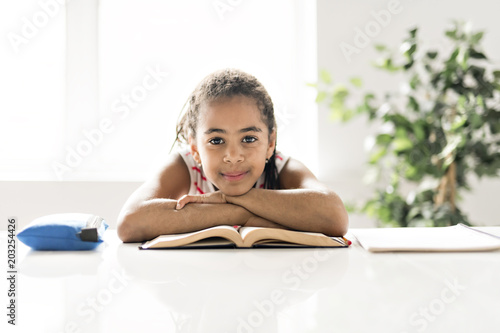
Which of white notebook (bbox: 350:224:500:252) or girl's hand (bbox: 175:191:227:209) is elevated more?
girl's hand (bbox: 175:191:227:209)

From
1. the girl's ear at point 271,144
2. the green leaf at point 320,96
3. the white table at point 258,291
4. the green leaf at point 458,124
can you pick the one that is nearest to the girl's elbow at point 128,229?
the white table at point 258,291

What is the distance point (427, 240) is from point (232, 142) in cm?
49

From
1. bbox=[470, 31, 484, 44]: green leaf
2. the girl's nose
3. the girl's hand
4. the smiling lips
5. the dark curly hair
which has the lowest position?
the girl's hand

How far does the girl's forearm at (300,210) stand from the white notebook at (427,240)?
0.07 m

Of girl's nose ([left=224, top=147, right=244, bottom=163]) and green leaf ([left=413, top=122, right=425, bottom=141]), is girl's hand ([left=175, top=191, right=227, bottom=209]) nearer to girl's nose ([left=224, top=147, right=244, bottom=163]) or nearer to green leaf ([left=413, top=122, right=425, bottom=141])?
girl's nose ([left=224, top=147, right=244, bottom=163])

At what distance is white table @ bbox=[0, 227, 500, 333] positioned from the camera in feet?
1.71

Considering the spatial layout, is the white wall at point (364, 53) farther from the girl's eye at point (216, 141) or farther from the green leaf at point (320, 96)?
the girl's eye at point (216, 141)

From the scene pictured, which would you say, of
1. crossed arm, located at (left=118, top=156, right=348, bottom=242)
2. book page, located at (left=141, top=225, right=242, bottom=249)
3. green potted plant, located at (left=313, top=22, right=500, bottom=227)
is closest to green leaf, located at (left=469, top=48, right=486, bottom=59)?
green potted plant, located at (left=313, top=22, right=500, bottom=227)

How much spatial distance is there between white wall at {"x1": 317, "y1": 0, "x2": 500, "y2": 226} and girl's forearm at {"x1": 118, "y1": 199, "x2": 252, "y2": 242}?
1686mm

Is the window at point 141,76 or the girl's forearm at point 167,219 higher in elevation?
the window at point 141,76

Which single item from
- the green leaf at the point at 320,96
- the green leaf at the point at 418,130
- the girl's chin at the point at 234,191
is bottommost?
the girl's chin at the point at 234,191

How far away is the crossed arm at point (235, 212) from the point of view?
1.10 m

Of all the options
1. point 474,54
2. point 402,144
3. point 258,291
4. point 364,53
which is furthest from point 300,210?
point 364,53

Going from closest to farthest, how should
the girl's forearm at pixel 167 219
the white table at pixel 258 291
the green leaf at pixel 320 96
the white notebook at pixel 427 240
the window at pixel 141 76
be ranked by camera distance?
the white table at pixel 258 291 < the white notebook at pixel 427 240 < the girl's forearm at pixel 167 219 < the green leaf at pixel 320 96 < the window at pixel 141 76
